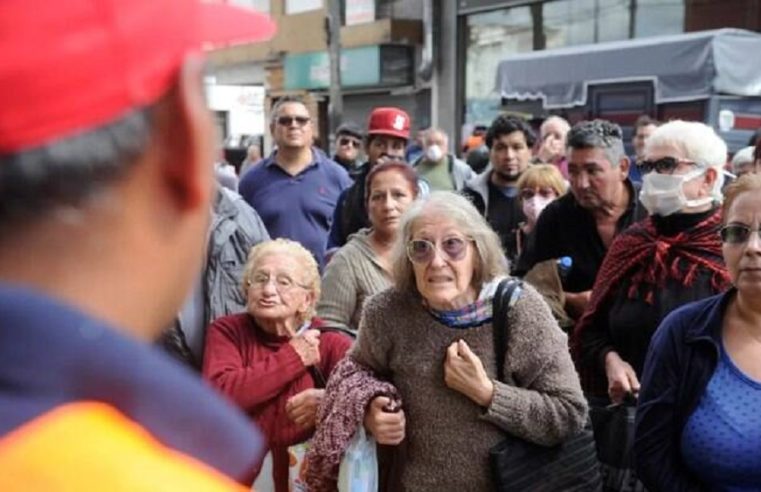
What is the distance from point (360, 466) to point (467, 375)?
46 centimetres

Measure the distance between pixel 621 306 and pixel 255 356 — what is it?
132 cm

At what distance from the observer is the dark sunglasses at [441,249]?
2.93 metres

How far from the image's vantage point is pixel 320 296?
367 centimetres

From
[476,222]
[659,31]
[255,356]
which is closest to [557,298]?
Result: [476,222]

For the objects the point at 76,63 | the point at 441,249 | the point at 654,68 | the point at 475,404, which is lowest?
the point at 475,404

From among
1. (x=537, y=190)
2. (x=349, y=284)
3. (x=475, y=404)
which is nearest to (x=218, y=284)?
Answer: (x=349, y=284)

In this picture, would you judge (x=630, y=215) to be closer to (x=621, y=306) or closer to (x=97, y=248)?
(x=621, y=306)

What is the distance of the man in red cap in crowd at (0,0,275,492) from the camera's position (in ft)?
2.17

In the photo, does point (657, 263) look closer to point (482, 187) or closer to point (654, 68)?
point (482, 187)

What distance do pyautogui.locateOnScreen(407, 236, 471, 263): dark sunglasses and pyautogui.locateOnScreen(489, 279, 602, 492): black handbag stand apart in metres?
0.17

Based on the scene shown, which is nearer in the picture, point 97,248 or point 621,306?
point 97,248

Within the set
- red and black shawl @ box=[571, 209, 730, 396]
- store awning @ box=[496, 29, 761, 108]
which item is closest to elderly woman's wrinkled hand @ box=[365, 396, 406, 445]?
red and black shawl @ box=[571, 209, 730, 396]

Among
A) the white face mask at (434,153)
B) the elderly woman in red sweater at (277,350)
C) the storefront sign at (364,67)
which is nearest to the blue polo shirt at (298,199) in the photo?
the white face mask at (434,153)

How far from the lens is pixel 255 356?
3.32 metres
